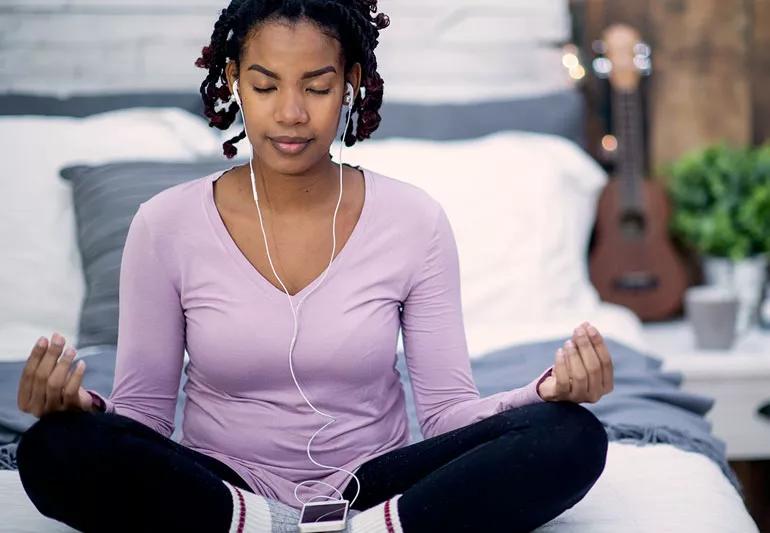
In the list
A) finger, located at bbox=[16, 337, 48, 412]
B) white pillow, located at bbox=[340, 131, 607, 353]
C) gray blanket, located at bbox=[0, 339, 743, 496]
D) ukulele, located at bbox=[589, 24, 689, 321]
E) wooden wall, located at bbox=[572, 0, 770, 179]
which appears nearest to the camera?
finger, located at bbox=[16, 337, 48, 412]

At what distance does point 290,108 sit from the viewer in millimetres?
1270

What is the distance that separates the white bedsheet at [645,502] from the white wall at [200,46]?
53.8 inches

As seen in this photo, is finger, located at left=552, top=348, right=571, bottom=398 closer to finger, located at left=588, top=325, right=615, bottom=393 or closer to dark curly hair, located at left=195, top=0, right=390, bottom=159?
finger, located at left=588, top=325, right=615, bottom=393

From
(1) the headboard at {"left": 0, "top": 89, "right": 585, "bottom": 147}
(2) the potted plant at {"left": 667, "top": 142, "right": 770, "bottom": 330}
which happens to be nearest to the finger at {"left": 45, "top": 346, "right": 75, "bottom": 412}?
(1) the headboard at {"left": 0, "top": 89, "right": 585, "bottom": 147}

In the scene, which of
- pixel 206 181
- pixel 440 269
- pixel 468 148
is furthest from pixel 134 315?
pixel 468 148

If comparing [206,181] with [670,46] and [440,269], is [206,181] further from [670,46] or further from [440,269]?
[670,46]

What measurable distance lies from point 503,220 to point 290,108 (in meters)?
1.05

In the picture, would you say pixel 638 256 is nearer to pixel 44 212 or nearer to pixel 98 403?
pixel 44 212

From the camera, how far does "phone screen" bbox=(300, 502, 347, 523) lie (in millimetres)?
1218

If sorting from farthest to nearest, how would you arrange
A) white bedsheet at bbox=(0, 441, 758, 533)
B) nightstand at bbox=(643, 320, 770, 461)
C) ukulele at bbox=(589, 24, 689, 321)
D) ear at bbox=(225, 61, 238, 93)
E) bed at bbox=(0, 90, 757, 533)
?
ukulele at bbox=(589, 24, 689, 321)
nightstand at bbox=(643, 320, 770, 461)
bed at bbox=(0, 90, 757, 533)
ear at bbox=(225, 61, 238, 93)
white bedsheet at bbox=(0, 441, 758, 533)

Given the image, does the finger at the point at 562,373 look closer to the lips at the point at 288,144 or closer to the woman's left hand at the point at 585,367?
the woman's left hand at the point at 585,367

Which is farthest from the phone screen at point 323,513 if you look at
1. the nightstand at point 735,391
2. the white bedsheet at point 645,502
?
the nightstand at point 735,391

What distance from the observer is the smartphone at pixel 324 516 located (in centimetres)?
118

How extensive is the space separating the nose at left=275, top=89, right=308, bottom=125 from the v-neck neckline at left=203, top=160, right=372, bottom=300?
170 millimetres
